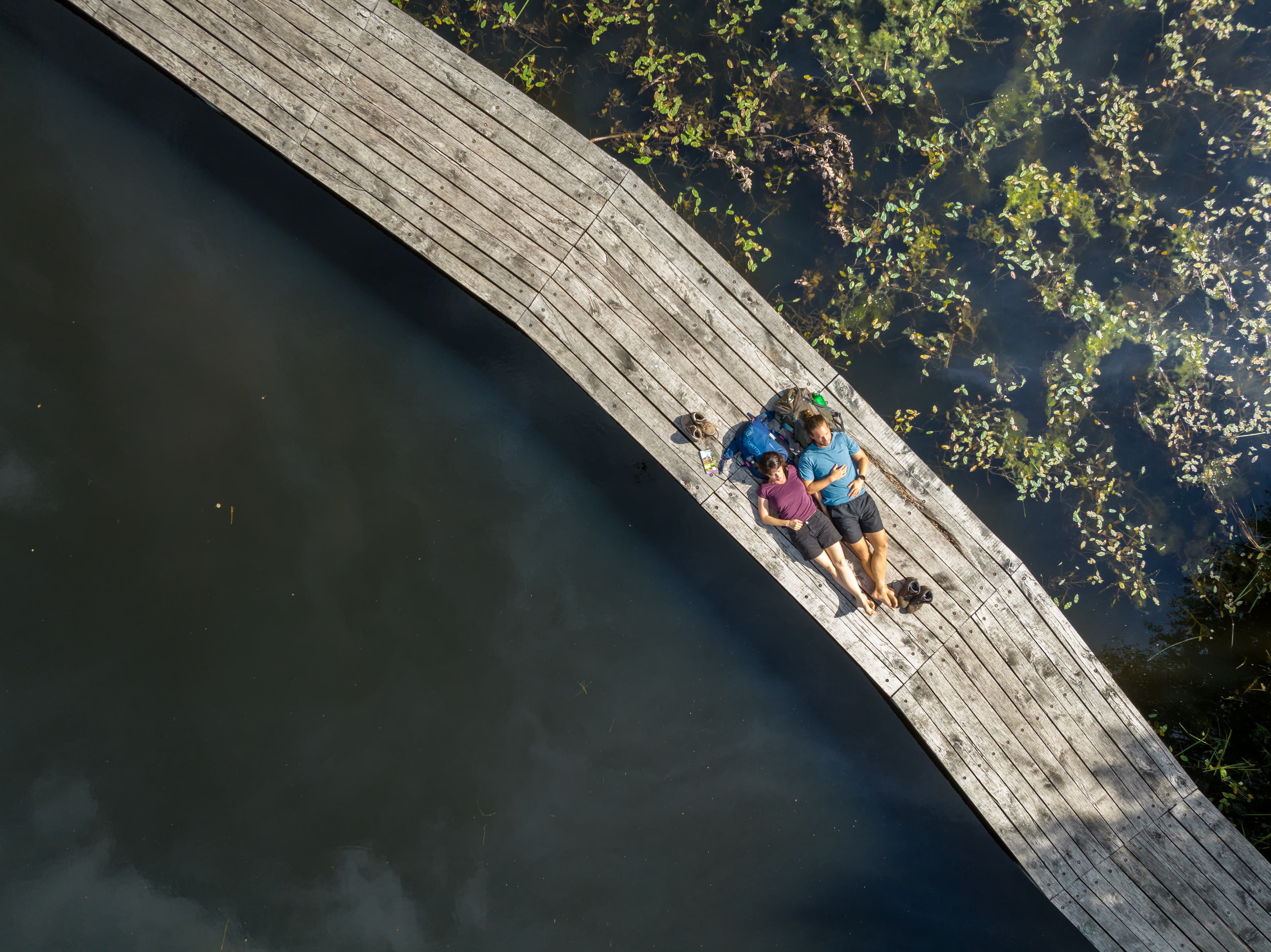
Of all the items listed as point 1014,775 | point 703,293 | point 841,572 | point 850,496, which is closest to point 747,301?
point 703,293

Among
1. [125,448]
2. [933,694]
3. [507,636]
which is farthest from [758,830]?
[125,448]

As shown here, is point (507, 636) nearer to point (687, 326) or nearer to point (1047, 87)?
point (687, 326)

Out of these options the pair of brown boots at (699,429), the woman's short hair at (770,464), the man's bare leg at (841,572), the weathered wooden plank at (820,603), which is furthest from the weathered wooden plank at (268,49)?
the man's bare leg at (841,572)

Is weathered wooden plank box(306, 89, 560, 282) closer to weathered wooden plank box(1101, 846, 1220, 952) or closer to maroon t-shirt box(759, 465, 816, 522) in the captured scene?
maroon t-shirt box(759, 465, 816, 522)

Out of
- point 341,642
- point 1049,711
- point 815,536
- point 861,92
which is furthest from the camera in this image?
point 861,92

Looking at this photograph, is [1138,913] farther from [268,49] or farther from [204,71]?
[204,71]

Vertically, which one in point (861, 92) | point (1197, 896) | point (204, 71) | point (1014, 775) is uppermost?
point (861, 92)

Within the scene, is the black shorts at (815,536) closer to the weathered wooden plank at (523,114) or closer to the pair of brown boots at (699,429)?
the pair of brown boots at (699,429)
